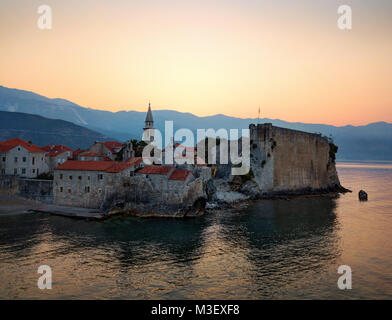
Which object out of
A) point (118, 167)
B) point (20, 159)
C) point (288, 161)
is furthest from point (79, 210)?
point (288, 161)

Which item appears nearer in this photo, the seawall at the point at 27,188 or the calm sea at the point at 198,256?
the calm sea at the point at 198,256

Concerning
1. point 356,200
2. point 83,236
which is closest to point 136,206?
point 83,236

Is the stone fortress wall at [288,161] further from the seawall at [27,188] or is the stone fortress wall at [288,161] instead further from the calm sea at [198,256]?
the seawall at [27,188]

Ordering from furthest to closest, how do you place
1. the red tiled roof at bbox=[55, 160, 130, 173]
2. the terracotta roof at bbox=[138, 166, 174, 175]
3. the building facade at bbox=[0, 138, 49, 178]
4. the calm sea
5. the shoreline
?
the building facade at bbox=[0, 138, 49, 178] → the red tiled roof at bbox=[55, 160, 130, 173] → the terracotta roof at bbox=[138, 166, 174, 175] → the shoreline → the calm sea

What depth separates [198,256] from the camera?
26.2 metres

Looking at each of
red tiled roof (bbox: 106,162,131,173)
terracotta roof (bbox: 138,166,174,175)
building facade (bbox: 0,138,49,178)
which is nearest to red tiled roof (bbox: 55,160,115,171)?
red tiled roof (bbox: 106,162,131,173)

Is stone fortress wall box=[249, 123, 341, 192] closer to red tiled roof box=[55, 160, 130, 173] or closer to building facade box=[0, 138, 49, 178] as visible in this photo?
red tiled roof box=[55, 160, 130, 173]

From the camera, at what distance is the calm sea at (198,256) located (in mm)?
19891

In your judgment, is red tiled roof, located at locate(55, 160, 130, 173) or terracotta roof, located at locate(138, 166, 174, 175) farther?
red tiled roof, located at locate(55, 160, 130, 173)

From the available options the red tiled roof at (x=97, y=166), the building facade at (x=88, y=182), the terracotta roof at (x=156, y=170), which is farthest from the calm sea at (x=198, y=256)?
the red tiled roof at (x=97, y=166)

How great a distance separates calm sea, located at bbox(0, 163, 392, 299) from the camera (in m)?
19.9

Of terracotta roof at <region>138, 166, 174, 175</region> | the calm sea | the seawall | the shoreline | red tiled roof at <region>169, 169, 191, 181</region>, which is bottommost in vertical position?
the calm sea

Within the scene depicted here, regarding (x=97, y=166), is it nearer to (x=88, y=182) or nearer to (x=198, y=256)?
(x=88, y=182)

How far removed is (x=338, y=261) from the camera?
997 inches
